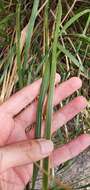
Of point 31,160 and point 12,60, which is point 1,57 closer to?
point 12,60

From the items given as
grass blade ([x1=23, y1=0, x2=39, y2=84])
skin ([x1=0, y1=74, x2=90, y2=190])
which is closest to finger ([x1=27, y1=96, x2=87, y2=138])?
skin ([x1=0, y1=74, x2=90, y2=190])

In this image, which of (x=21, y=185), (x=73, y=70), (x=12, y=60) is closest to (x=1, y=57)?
(x=12, y=60)

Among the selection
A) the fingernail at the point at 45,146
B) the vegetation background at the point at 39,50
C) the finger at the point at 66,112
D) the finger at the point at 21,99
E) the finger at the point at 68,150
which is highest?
the vegetation background at the point at 39,50

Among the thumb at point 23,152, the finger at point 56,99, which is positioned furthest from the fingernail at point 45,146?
the finger at point 56,99

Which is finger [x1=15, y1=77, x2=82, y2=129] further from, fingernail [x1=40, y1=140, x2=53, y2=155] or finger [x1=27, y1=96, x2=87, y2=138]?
fingernail [x1=40, y1=140, x2=53, y2=155]

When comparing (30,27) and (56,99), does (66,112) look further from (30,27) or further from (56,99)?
(30,27)

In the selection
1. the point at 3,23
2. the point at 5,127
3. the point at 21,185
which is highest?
the point at 3,23

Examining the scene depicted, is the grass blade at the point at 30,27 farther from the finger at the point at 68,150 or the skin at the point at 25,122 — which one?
the finger at the point at 68,150
